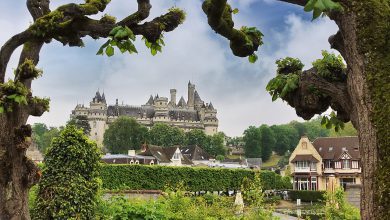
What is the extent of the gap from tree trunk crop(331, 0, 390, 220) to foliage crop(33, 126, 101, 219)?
8884 millimetres

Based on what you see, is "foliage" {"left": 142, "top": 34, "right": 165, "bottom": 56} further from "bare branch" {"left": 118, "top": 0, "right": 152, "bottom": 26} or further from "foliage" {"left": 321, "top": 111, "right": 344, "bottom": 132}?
"foliage" {"left": 321, "top": 111, "right": 344, "bottom": 132}

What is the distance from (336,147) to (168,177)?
33.9 meters

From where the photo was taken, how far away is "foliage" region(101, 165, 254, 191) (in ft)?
126

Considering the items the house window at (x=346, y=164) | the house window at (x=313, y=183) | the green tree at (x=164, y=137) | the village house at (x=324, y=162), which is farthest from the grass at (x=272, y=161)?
the house window at (x=346, y=164)

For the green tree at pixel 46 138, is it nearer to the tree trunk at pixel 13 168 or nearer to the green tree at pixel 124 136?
the green tree at pixel 124 136

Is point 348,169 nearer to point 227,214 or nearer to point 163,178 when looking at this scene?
point 163,178

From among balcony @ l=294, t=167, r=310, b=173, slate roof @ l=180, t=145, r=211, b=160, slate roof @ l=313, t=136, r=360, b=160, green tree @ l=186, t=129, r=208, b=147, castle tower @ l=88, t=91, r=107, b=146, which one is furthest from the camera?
castle tower @ l=88, t=91, r=107, b=146

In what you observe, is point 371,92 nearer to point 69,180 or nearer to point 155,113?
point 69,180

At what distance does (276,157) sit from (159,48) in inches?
5673

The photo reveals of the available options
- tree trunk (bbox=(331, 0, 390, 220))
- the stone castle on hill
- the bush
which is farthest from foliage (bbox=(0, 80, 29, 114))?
the stone castle on hill

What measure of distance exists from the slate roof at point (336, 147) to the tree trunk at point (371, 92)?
63.7 metres

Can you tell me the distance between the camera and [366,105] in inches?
166

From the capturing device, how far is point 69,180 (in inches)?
474

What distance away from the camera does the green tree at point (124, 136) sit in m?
125
